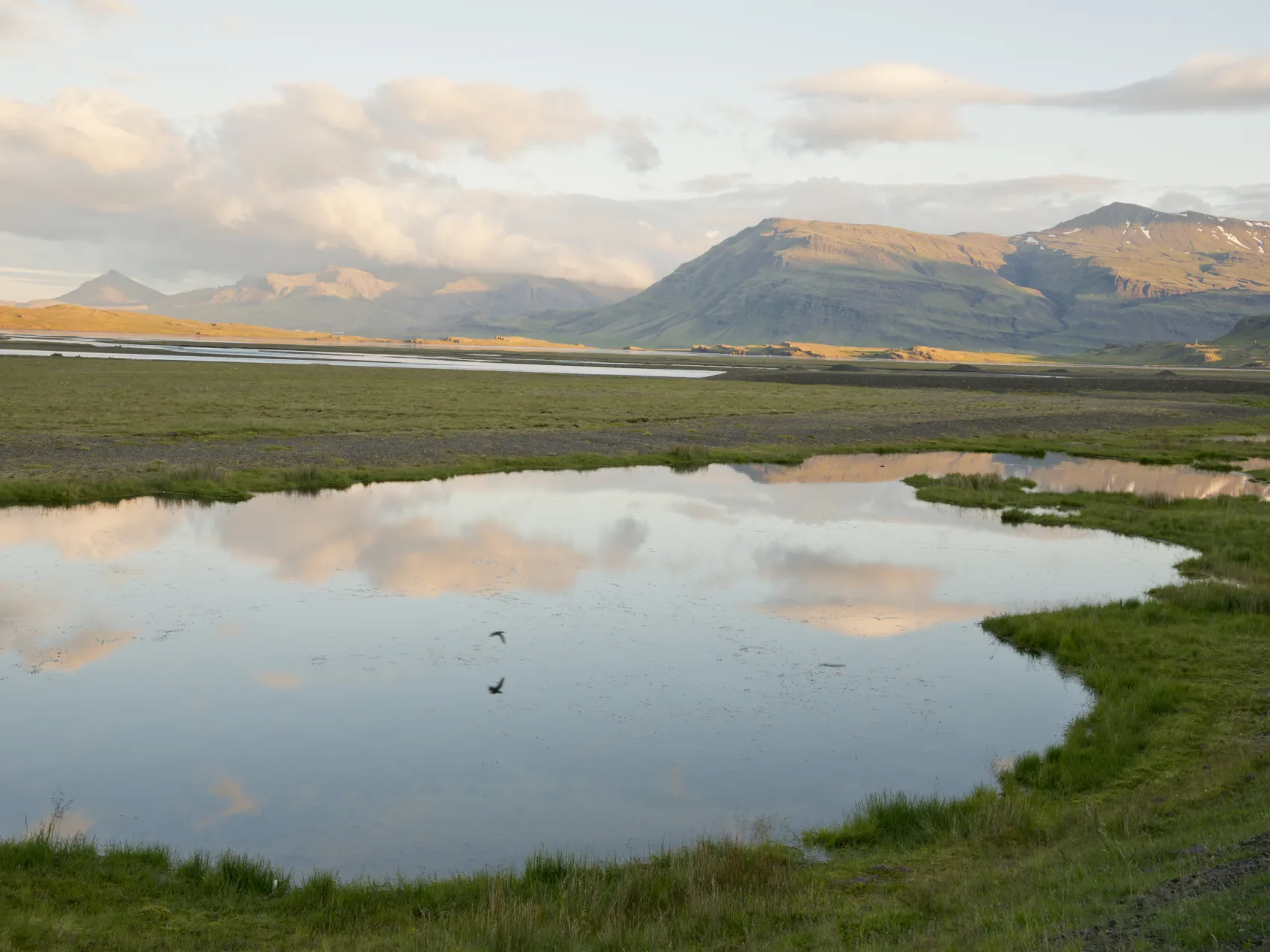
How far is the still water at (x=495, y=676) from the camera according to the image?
11.2m

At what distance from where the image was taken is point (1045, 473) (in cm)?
4353

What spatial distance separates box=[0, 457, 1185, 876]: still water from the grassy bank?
2.83 ft

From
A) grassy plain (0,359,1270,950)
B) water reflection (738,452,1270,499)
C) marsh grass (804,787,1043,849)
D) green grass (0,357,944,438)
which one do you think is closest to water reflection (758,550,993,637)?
grassy plain (0,359,1270,950)

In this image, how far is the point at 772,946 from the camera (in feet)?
26.4

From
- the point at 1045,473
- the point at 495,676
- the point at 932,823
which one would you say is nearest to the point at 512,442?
the point at 1045,473

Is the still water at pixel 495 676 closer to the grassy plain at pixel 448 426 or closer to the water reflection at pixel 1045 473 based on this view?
the grassy plain at pixel 448 426

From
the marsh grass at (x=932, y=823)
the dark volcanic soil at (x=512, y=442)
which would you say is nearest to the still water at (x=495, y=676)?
the marsh grass at (x=932, y=823)

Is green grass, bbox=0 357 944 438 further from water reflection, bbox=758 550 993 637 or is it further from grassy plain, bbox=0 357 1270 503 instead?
water reflection, bbox=758 550 993 637

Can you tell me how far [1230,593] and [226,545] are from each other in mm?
21956

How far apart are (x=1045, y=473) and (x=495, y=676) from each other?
3417 centimetres

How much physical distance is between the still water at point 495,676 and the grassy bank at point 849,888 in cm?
86

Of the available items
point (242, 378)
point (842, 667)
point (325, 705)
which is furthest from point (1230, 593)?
point (242, 378)

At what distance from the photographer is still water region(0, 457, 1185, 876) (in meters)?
11.2

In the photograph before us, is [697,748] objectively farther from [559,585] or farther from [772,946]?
[559,585]
